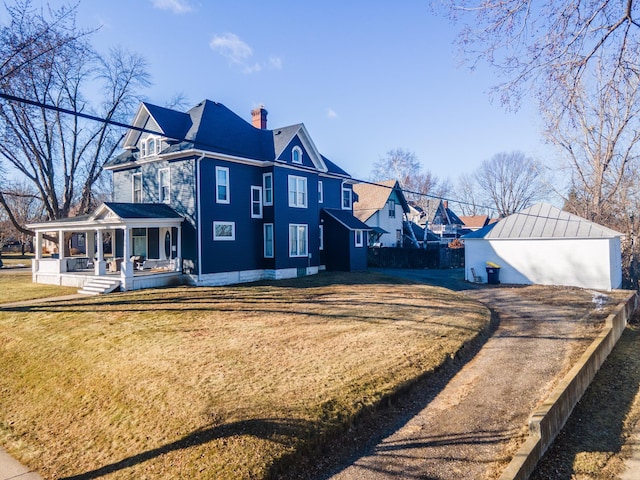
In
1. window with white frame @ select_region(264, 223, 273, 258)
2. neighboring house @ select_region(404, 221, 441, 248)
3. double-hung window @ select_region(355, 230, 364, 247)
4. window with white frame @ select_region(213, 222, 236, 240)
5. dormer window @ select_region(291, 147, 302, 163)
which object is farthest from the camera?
neighboring house @ select_region(404, 221, 441, 248)

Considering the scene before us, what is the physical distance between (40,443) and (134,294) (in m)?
9.65

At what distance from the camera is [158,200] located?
1958 cm

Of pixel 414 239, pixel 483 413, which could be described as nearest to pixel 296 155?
pixel 483 413

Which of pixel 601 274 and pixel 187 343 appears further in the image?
pixel 601 274

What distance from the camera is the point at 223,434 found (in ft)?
17.8

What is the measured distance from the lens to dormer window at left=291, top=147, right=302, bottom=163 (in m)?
21.6

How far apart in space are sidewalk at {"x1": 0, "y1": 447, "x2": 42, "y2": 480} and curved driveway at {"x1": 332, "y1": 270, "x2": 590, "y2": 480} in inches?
151

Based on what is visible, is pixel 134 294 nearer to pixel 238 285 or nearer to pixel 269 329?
pixel 238 285

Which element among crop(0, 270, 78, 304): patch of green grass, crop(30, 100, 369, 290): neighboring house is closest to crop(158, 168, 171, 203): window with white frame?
crop(30, 100, 369, 290): neighboring house

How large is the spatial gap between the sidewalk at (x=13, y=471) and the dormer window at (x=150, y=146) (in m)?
15.6

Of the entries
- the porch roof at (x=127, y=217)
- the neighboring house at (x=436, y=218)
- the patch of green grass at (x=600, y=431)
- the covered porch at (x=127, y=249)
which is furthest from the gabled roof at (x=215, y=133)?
the neighboring house at (x=436, y=218)

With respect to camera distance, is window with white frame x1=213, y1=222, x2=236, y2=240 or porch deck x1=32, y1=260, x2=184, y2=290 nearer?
porch deck x1=32, y1=260, x2=184, y2=290

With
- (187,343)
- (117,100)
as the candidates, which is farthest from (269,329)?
(117,100)

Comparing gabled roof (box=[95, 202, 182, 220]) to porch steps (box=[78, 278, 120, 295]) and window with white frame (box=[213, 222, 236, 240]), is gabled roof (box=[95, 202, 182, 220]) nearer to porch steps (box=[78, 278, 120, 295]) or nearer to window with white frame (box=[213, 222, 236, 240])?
window with white frame (box=[213, 222, 236, 240])
